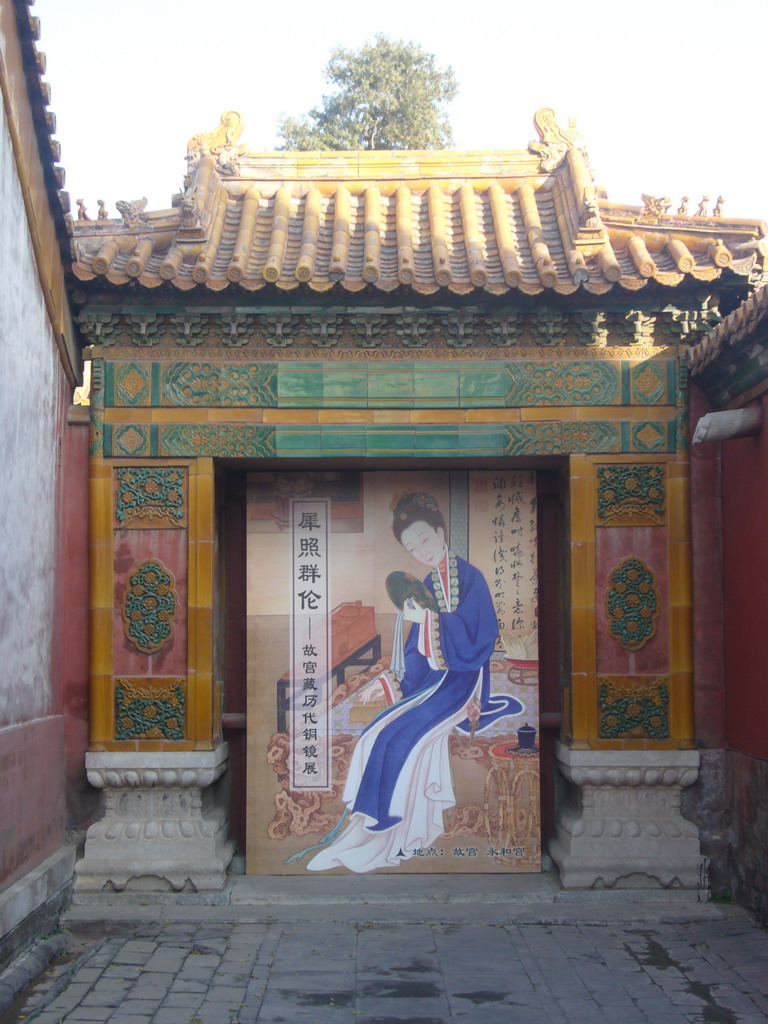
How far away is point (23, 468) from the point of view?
21.6 feet

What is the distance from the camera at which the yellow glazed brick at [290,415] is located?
758 cm

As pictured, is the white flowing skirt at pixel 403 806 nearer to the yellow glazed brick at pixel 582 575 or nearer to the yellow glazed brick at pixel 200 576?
the yellow glazed brick at pixel 582 575

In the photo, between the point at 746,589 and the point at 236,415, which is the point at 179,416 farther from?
the point at 746,589

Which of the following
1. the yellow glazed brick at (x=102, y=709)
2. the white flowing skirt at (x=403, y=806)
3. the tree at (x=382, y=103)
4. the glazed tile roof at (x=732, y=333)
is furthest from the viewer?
the tree at (x=382, y=103)

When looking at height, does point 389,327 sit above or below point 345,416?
above

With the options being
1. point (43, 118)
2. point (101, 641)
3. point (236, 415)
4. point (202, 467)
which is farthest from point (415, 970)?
point (43, 118)

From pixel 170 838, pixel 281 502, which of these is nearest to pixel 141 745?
pixel 170 838

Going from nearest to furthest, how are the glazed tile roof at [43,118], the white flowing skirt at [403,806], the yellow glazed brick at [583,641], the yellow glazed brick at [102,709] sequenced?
the glazed tile roof at [43,118] → the yellow glazed brick at [102,709] → the yellow glazed brick at [583,641] → the white flowing skirt at [403,806]

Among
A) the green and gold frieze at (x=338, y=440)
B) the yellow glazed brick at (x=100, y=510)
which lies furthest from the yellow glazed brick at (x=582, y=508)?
the yellow glazed brick at (x=100, y=510)

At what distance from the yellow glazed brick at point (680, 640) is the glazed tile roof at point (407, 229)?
217 centimetres

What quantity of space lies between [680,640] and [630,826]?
1.26m

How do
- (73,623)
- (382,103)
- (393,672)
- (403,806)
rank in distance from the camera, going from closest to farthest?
(73,623) → (403,806) → (393,672) → (382,103)

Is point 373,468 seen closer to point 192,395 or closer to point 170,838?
point 192,395

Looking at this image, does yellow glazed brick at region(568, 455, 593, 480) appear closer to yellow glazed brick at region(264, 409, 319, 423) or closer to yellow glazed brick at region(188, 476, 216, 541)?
yellow glazed brick at region(264, 409, 319, 423)
